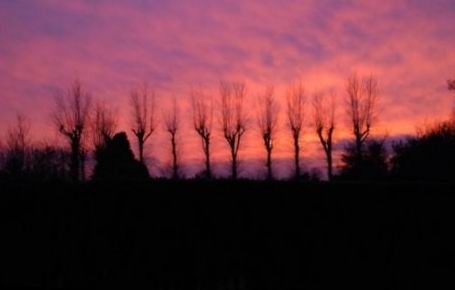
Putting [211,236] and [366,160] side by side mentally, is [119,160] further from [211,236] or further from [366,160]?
[366,160]

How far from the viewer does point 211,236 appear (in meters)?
13.3

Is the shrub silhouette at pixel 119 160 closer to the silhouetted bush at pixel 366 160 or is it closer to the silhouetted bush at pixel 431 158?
the silhouetted bush at pixel 431 158

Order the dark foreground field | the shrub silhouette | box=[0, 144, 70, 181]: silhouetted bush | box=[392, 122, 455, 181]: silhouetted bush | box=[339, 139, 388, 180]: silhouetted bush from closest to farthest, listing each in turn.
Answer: the dark foreground field, the shrub silhouette, box=[392, 122, 455, 181]: silhouetted bush, box=[339, 139, 388, 180]: silhouetted bush, box=[0, 144, 70, 181]: silhouetted bush

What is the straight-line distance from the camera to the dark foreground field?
13.0 m

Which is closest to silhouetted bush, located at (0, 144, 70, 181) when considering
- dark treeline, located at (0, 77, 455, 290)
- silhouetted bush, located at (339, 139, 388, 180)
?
silhouetted bush, located at (339, 139, 388, 180)

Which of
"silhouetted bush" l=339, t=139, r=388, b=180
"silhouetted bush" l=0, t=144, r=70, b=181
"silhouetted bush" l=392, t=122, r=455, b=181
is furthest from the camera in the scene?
"silhouetted bush" l=0, t=144, r=70, b=181

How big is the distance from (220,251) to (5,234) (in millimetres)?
4594

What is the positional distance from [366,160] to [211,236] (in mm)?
35383

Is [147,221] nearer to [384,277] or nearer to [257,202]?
[257,202]

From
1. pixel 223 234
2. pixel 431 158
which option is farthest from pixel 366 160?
pixel 223 234

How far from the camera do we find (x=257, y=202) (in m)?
13.6

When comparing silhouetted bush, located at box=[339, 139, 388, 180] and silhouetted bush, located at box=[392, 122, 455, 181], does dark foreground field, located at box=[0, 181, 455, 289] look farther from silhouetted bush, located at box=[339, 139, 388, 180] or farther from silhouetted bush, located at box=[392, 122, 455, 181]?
silhouetted bush, located at box=[339, 139, 388, 180]

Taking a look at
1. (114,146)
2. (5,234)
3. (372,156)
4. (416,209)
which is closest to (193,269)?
(5,234)

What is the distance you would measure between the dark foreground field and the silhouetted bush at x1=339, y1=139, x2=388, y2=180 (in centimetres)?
2667
